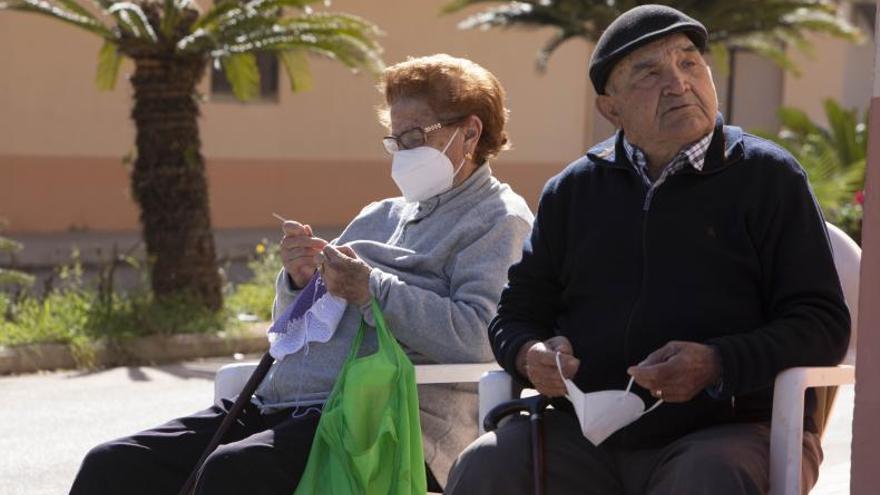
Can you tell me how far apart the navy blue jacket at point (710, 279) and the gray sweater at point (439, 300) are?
0.36 m

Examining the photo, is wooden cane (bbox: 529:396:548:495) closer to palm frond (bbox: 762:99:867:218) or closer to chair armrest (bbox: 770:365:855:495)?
chair armrest (bbox: 770:365:855:495)

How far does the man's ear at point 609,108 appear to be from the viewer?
3.68 m

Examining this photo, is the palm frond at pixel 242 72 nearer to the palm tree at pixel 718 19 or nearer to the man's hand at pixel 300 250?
the palm tree at pixel 718 19

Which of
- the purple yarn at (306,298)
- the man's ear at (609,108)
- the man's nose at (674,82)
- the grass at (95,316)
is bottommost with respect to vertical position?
the grass at (95,316)

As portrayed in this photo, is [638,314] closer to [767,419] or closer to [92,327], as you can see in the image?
[767,419]

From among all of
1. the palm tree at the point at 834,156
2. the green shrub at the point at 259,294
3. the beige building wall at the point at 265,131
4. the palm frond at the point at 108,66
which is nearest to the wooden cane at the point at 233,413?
the green shrub at the point at 259,294

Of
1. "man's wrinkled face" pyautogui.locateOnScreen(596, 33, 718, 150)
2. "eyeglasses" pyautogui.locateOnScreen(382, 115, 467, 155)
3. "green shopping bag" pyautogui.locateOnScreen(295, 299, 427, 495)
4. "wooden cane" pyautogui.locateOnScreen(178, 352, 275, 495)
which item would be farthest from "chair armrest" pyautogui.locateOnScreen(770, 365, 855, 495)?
"wooden cane" pyautogui.locateOnScreen(178, 352, 275, 495)

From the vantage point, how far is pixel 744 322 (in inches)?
134

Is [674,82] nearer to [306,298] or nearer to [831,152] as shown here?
[306,298]

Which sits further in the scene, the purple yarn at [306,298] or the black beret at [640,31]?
the purple yarn at [306,298]

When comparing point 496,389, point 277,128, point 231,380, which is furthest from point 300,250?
point 277,128

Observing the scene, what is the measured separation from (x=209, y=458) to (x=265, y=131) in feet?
54.9

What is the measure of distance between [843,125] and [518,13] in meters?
4.11

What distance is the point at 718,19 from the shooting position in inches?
663
